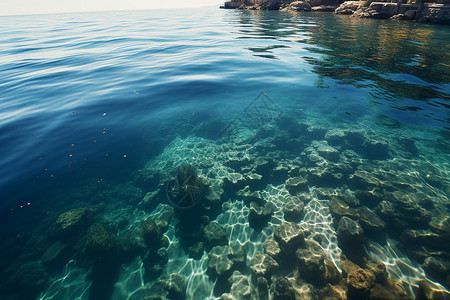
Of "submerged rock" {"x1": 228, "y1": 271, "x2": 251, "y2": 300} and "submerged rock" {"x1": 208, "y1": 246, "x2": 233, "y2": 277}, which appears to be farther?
"submerged rock" {"x1": 208, "y1": 246, "x2": 233, "y2": 277}

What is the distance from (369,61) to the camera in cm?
1738

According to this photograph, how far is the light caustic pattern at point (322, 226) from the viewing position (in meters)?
6.56

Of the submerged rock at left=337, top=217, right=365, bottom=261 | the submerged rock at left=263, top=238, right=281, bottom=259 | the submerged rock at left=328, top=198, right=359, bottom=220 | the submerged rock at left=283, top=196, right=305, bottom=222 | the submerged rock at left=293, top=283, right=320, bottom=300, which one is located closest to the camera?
the submerged rock at left=293, top=283, right=320, bottom=300

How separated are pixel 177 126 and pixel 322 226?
9935mm

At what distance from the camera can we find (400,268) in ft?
19.4

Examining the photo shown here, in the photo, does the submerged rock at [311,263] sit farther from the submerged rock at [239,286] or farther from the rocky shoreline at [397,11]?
the rocky shoreline at [397,11]

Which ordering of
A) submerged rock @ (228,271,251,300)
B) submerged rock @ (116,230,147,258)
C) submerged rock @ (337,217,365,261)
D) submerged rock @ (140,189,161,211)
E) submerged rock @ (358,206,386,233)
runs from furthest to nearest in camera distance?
submerged rock @ (140,189,161,211) → submerged rock @ (116,230,147,258) → submerged rock @ (358,206,386,233) → submerged rock @ (337,217,365,261) → submerged rock @ (228,271,251,300)

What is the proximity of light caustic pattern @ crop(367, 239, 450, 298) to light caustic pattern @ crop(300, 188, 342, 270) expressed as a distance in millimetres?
1163

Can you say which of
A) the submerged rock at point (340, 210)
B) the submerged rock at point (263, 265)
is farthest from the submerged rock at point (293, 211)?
the submerged rock at point (263, 265)

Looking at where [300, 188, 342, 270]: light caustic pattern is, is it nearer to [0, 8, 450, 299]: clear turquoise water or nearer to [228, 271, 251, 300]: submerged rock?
[0, 8, 450, 299]: clear turquoise water

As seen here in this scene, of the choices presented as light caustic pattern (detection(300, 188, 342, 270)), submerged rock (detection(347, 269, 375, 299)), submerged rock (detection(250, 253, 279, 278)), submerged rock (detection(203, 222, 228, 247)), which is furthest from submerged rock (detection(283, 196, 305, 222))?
submerged rock (detection(203, 222, 228, 247))

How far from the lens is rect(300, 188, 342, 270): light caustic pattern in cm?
656

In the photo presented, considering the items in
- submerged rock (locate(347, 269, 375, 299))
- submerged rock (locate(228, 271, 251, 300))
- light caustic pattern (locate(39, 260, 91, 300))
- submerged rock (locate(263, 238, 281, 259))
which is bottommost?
submerged rock (locate(228, 271, 251, 300))

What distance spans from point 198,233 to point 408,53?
26431 mm
